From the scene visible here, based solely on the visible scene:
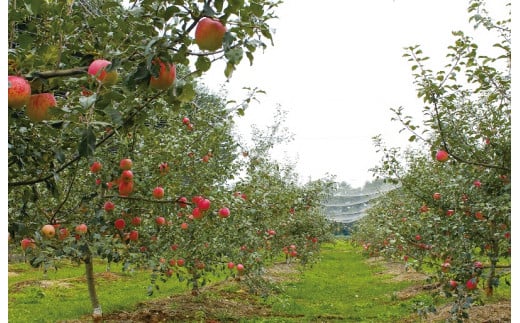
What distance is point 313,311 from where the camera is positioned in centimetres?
855

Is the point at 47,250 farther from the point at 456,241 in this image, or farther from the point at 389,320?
the point at 389,320

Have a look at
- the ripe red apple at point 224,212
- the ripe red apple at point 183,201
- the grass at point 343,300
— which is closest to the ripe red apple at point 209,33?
the ripe red apple at point 183,201

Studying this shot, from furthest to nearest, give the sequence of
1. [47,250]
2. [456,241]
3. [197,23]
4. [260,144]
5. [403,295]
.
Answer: [260,144], [403,295], [456,241], [47,250], [197,23]

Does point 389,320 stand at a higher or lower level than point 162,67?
lower

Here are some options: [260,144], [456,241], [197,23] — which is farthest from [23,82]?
[260,144]

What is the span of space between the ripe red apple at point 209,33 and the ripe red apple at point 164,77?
136mm

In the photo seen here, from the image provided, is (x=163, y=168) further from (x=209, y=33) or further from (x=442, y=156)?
(x=209, y=33)

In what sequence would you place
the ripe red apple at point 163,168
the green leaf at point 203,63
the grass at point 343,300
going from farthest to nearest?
1. the grass at point 343,300
2. the ripe red apple at point 163,168
3. the green leaf at point 203,63

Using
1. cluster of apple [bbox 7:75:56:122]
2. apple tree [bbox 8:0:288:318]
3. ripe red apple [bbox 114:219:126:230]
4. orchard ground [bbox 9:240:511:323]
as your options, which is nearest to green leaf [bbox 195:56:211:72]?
apple tree [bbox 8:0:288:318]

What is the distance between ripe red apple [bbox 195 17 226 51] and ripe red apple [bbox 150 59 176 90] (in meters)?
0.14

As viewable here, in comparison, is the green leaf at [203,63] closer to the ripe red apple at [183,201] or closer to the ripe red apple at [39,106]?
the ripe red apple at [39,106]

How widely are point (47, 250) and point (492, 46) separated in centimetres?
311

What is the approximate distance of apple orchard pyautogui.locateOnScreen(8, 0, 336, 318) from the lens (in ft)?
5.33

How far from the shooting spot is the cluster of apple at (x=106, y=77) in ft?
4.90
